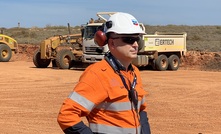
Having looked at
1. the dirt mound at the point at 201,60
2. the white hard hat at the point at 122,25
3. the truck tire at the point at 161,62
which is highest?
the white hard hat at the point at 122,25

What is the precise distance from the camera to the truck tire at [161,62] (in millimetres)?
24281

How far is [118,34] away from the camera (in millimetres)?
3328

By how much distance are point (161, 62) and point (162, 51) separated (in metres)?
0.64

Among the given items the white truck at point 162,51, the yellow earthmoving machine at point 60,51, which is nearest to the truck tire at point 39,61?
the yellow earthmoving machine at point 60,51

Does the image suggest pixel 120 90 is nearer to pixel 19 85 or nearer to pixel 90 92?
pixel 90 92

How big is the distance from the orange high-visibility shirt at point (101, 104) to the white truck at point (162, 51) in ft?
64.8

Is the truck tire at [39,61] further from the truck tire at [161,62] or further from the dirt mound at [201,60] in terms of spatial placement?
the dirt mound at [201,60]

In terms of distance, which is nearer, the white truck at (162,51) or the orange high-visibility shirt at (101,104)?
the orange high-visibility shirt at (101,104)

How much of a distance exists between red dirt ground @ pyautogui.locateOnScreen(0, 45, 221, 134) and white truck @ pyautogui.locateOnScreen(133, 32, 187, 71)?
4949 mm

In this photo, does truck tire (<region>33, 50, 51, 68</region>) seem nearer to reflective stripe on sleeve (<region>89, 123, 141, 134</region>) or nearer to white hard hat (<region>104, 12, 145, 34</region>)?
white hard hat (<region>104, 12, 145, 34</region>)

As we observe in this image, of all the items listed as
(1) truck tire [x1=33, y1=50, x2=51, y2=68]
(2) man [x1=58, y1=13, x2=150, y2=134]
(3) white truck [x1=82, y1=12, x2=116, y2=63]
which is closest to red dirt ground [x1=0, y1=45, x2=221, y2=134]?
(3) white truck [x1=82, y1=12, x2=116, y2=63]

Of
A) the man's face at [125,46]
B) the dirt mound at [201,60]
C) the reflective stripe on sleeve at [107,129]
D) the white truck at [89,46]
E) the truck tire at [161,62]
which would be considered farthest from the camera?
the dirt mound at [201,60]

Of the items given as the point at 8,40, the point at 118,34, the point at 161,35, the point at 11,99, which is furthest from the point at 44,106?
the point at 8,40

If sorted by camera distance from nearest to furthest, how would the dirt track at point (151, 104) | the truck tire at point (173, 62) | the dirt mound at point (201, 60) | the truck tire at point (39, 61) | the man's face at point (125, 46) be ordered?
the man's face at point (125, 46) < the dirt track at point (151, 104) < the truck tire at point (173, 62) < the truck tire at point (39, 61) < the dirt mound at point (201, 60)
